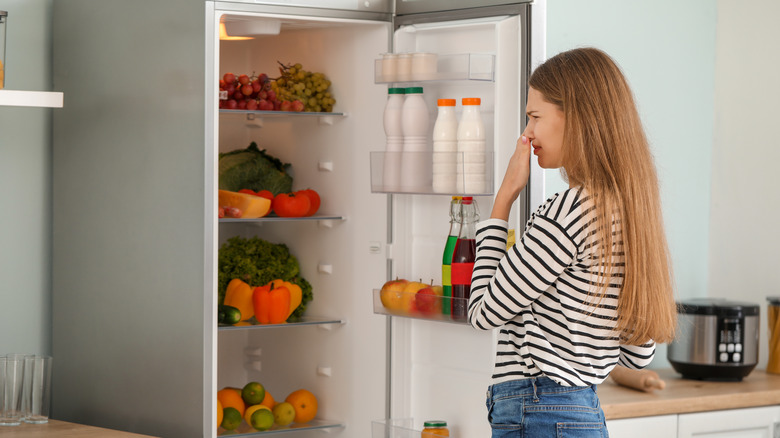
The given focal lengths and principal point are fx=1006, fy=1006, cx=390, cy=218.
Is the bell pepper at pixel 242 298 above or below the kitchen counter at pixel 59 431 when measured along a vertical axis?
above

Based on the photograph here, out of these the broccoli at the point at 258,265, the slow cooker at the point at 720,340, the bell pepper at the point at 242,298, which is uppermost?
the broccoli at the point at 258,265

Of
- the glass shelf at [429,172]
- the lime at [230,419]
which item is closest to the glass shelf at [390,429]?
the lime at [230,419]

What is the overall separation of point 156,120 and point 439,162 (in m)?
0.72

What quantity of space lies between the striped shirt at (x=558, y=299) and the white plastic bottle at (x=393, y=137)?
832mm

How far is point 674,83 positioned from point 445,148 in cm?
135

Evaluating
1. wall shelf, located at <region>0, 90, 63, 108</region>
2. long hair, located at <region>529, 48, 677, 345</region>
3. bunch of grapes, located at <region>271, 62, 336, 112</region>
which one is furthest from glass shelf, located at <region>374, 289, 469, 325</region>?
wall shelf, located at <region>0, 90, 63, 108</region>

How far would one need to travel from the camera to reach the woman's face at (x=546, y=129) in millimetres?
1733

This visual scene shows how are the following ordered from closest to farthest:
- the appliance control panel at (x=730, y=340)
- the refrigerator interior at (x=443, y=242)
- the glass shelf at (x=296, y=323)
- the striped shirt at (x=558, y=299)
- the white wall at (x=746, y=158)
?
the striped shirt at (x=558, y=299)
the refrigerator interior at (x=443, y=242)
the glass shelf at (x=296, y=323)
the appliance control panel at (x=730, y=340)
the white wall at (x=746, y=158)

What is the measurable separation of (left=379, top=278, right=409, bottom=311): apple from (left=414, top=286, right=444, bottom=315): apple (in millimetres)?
59

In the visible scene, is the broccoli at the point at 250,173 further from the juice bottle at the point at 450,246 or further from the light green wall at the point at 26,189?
the juice bottle at the point at 450,246

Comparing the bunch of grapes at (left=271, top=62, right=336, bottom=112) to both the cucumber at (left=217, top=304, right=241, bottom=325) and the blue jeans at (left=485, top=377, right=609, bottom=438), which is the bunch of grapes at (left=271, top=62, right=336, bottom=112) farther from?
the blue jeans at (left=485, top=377, right=609, bottom=438)

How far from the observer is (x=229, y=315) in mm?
2742

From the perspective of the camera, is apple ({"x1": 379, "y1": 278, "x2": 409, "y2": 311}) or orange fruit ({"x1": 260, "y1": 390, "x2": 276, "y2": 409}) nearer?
apple ({"x1": 379, "y1": 278, "x2": 409, "y2": 311})

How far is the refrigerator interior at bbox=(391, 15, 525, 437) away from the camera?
7.77 feet
